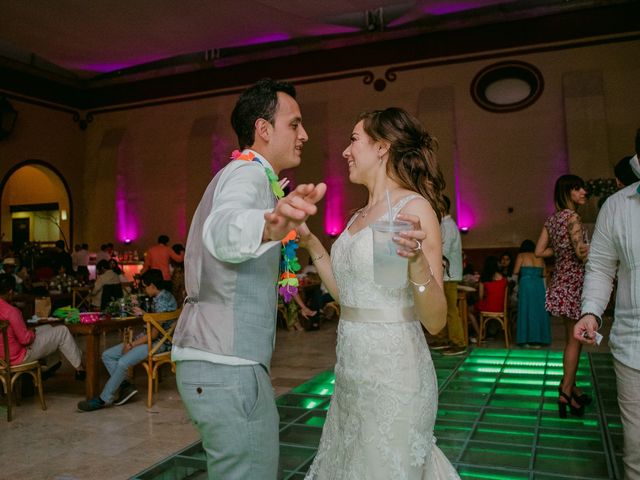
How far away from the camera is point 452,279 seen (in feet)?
19.6

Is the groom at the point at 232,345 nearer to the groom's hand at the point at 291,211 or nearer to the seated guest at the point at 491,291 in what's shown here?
the groom's hand at the point at 291,211

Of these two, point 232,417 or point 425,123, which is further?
point 425,123

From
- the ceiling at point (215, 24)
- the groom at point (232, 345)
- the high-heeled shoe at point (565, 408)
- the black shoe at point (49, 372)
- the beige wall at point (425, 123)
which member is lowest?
the high-heeled shoe at point (565, 408)

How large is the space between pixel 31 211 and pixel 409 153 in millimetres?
16839

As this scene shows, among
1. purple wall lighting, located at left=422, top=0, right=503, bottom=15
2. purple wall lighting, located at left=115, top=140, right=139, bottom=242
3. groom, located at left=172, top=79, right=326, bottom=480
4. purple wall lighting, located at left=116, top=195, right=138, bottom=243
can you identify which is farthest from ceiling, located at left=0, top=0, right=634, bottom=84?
groom, located at left=172, top=79, right=326, bottom=480

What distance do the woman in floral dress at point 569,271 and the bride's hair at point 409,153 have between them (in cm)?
229

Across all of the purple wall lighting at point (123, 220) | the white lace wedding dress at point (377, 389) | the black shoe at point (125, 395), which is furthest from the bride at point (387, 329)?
the purple wall lighting at point (123, 220)

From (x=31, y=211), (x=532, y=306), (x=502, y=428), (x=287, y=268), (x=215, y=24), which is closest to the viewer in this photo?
(x=287, y=268)

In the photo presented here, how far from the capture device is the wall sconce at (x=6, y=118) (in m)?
12.5

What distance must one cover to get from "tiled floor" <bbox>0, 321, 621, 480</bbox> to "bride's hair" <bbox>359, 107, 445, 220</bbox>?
5.78ft

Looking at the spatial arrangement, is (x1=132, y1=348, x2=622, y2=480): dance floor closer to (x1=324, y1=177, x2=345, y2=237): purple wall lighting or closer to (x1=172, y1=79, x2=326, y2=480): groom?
(x1=172, y1=79, x2=326, y2=480): groom

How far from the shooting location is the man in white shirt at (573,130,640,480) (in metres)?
1.97

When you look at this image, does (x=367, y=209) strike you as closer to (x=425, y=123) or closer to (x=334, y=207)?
(x=425, y=123)

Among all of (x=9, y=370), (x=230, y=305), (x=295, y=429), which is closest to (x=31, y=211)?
(x=9, y=370)
